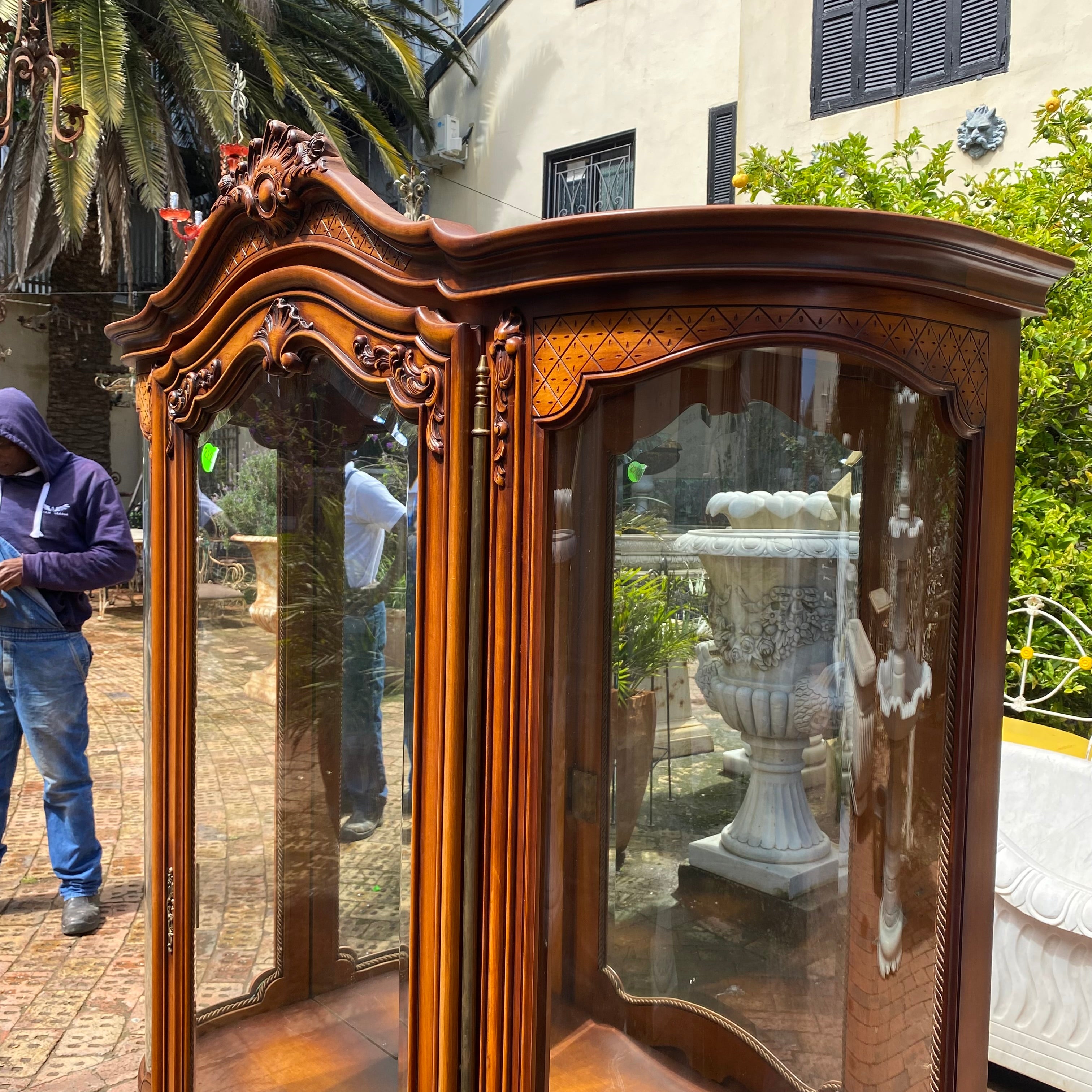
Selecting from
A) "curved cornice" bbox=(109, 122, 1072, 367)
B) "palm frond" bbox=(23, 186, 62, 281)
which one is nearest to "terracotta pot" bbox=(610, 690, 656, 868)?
"curved cornice" bbox=(109, 122, 1072, 367)

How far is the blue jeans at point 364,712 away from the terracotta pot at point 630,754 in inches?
13.9

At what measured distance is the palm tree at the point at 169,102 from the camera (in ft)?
25.8

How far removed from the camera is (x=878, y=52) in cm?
687

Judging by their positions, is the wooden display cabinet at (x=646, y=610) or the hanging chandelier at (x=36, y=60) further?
the hanging chandelier at (x=36, y=60)

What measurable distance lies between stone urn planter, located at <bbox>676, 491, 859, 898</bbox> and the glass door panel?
526mm

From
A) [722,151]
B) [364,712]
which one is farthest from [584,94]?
[364,712]

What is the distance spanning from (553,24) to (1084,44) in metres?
5.93

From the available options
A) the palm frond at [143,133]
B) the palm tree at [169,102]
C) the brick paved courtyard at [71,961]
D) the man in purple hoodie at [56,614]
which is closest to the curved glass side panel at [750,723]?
the brick paved courtyard at [71,961]

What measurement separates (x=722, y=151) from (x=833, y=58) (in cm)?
181

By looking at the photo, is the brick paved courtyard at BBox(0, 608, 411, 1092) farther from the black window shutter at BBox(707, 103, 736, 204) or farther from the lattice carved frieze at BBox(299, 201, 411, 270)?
the black window shutter at BBox(707, 103, 736, 204)

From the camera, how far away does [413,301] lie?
133 cm

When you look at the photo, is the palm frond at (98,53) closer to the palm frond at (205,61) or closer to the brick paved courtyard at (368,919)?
the palm frond at (205,61)

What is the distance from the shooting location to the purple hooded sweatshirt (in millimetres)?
3172

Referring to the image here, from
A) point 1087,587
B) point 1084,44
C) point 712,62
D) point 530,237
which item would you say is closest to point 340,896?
point 530,237
